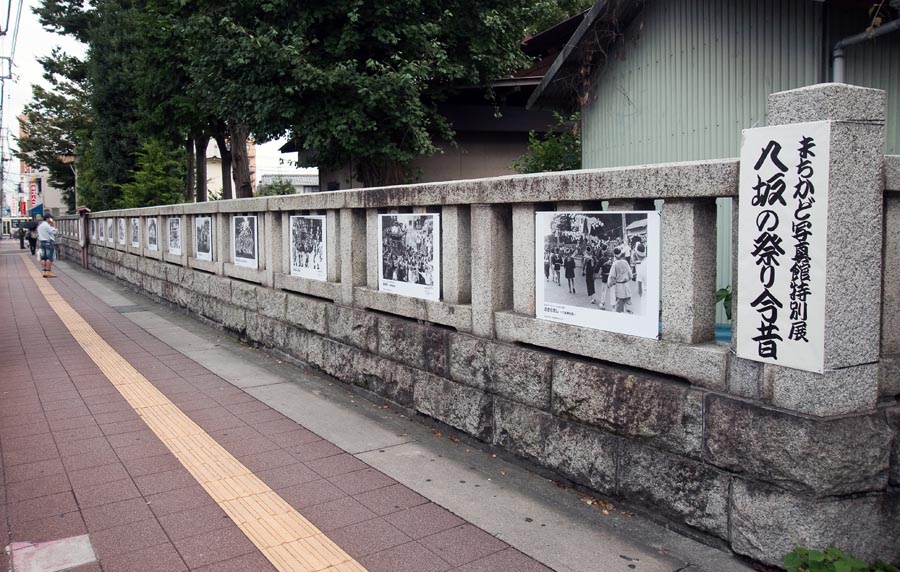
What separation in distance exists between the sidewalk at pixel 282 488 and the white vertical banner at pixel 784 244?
1176 millimetres

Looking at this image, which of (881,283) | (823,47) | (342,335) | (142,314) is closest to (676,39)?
(823,47)

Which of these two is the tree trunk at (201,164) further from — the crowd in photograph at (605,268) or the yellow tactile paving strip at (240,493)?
the crowd in photograph at (605,268)

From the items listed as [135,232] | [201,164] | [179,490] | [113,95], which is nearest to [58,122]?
[113,95]

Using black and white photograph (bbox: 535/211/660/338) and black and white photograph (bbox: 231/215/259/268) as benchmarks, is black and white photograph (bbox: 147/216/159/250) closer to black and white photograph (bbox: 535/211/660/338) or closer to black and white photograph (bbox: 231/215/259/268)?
black and white photograph (bbox: 231/215/259/268)

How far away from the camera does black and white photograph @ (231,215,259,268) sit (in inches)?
396

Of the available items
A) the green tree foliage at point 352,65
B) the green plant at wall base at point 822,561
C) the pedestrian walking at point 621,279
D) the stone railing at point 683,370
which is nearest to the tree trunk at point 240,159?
the green tree foliage at point 352,65

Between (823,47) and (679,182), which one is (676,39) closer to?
(823,47)

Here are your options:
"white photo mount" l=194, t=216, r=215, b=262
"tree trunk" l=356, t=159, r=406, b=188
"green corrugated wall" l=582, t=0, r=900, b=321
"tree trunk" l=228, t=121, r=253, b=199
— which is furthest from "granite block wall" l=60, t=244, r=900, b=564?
"tree trunk" l=228, t=121, r=253, b=199

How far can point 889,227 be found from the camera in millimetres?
3637

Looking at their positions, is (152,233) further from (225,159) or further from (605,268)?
(605,268)

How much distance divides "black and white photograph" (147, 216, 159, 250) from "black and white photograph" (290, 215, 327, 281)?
782 cm

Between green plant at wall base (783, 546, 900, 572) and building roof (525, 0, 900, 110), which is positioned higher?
building roof (525, 0, 900, 110)

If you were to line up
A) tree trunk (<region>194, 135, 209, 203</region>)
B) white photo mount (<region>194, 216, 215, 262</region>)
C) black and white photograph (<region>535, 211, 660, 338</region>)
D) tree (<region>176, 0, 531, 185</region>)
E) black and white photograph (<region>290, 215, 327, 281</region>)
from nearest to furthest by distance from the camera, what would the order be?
1. black and white photograph (<region>535, 211, 660, 338</region>)
2. black and white photograph (<region>290, 215, 327, 281</region>)
3. white photo mount (<region>194, 216, 215, 262</region>)
4. tree (<region>176, 0, 531, 185</region>)
5. tree trunk (<region>194, 135, 209, 203</region>)

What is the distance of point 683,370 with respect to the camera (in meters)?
4.06
